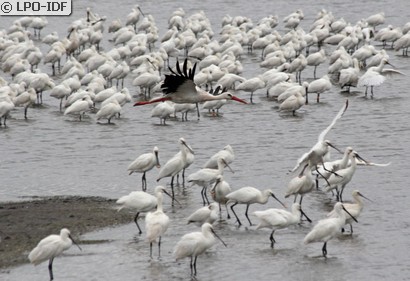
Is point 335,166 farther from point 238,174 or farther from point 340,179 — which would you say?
point 238,174

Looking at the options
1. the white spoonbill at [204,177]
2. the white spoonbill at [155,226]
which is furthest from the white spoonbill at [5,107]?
the white spoonbill at [155,226]

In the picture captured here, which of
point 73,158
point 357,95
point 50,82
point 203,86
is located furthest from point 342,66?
point 73,158

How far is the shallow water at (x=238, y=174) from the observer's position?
50.6 feet

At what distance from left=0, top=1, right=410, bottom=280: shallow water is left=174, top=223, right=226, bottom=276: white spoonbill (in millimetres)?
270

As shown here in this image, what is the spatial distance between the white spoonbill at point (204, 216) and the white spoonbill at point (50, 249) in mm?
2269

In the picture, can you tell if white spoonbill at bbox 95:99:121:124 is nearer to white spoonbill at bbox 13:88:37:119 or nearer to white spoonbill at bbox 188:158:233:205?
white spoonbill at bbox 13:88:37:119

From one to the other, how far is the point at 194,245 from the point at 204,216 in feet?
5.24

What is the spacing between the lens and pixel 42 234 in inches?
651

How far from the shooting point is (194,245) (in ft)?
49.0

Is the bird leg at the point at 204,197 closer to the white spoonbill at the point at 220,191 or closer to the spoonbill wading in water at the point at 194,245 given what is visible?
the white spoonbill at the point at 220,191

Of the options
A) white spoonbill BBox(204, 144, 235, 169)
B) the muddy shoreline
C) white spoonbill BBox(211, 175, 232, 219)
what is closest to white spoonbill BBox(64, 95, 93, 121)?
white spoonbill BBox(204, 144, 235, 169)

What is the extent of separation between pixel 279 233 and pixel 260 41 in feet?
61.3

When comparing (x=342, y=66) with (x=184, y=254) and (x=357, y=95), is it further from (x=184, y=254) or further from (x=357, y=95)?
(x=184, y=254)

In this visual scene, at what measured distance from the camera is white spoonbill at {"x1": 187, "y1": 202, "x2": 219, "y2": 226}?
16.5 m
